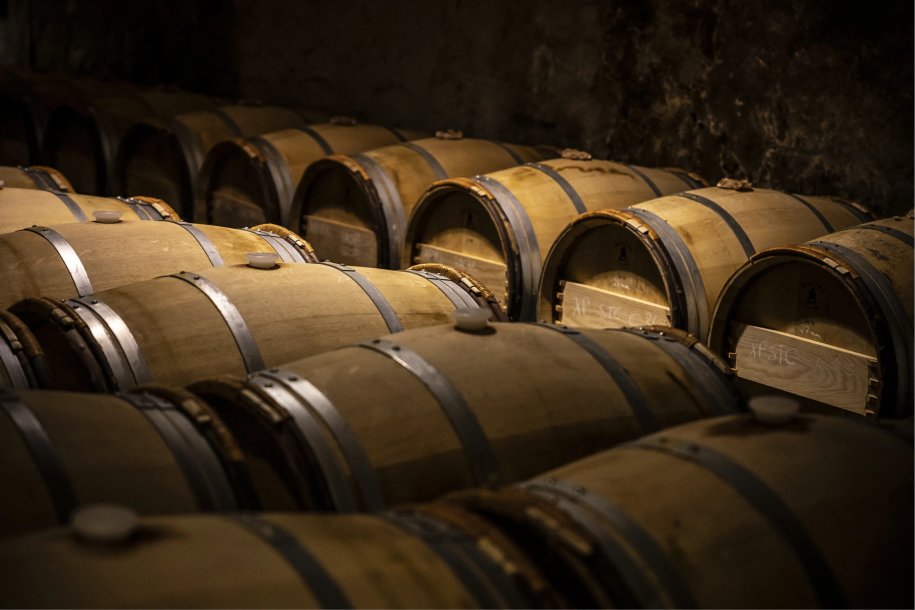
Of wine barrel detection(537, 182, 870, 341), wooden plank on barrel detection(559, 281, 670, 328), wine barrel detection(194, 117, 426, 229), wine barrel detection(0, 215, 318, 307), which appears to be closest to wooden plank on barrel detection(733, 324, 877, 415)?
wine barrel detection(537, 182, 870, 341)

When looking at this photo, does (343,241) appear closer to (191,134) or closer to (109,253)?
(191,134)

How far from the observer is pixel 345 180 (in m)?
5.94

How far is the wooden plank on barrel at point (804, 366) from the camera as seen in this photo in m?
3.61

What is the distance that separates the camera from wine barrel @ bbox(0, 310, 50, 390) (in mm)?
2959

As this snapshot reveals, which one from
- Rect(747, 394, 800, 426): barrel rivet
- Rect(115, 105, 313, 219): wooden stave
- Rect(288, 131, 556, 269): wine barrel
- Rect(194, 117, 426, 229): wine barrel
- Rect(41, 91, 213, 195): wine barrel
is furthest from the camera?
Rect(41, 91, 213, 195): wine barrel

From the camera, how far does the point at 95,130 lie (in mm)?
7758

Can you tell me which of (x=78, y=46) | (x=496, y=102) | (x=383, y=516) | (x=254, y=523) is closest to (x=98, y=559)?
(x=254, y=523)

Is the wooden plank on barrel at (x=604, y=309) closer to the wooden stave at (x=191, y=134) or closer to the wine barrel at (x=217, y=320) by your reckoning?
the wine barrel at (x=217, y=320)

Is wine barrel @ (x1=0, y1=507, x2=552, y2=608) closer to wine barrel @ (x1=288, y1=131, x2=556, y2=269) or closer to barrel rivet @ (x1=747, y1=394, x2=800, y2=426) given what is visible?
barrel rivet @ (x1=747, y1=394, x2=800, y2=426)

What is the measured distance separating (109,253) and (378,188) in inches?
74.0

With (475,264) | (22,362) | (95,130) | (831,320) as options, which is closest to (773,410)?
(831,320)

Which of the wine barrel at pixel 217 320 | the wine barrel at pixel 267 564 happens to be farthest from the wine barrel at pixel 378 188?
the wine barrel at pixel 267 564

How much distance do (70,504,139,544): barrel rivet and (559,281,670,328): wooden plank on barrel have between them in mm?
2984

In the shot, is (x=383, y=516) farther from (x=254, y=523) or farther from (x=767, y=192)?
(x=767, y=192)
